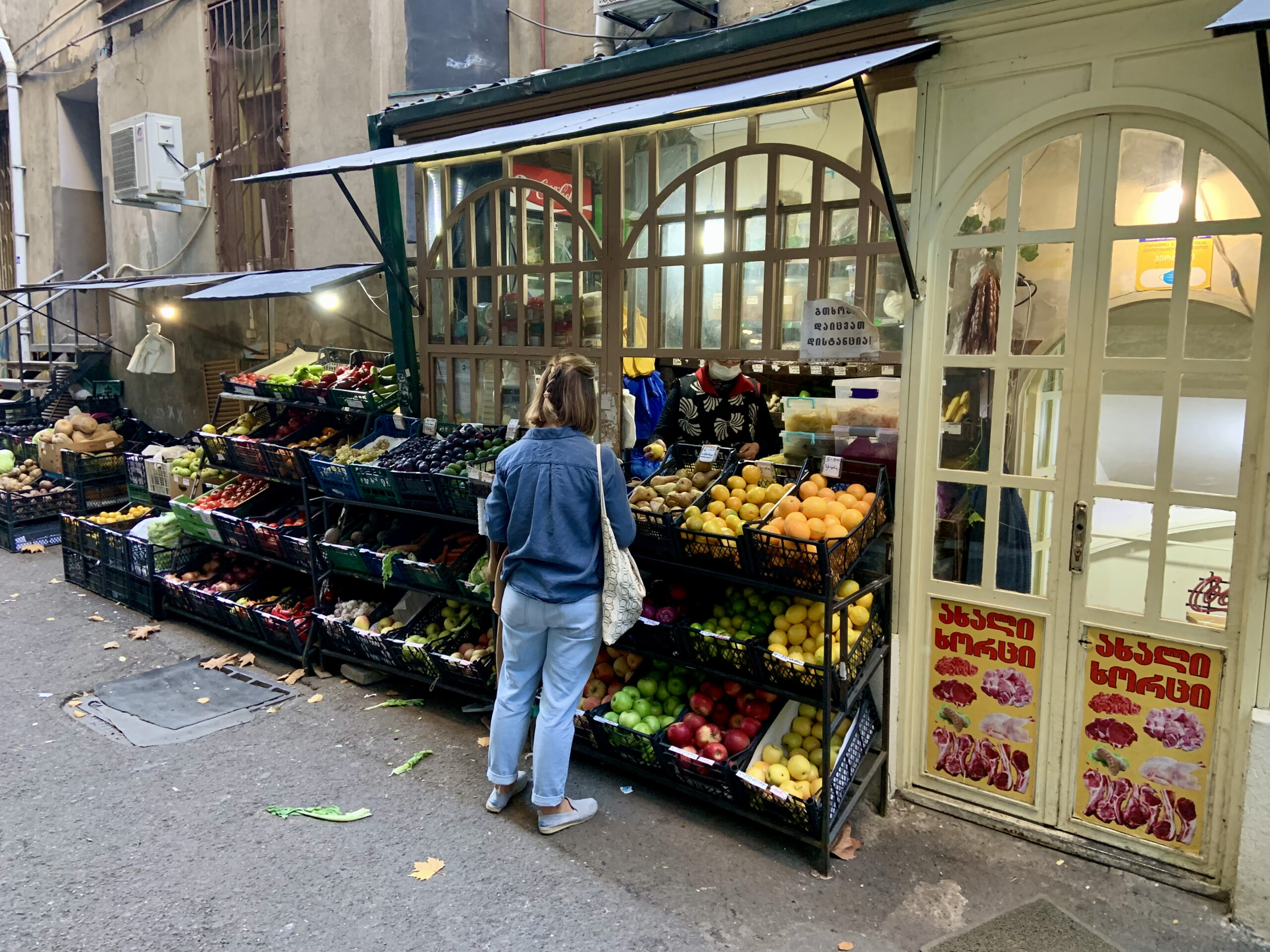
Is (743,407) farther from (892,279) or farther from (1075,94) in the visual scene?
(1075,94)

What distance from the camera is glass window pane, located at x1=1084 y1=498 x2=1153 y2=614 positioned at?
344 cm

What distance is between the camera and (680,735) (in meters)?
4.03

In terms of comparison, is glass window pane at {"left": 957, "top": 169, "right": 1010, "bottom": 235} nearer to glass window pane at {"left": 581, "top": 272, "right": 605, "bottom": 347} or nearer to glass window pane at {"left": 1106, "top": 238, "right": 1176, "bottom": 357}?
glass window pane at {"left": 1106, "top": 238, "right": 1176, "bottom": 357}

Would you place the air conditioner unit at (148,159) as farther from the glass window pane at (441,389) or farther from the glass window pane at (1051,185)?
the glass window pane at (1051,185)

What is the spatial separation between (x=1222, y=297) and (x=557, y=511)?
2721 mm

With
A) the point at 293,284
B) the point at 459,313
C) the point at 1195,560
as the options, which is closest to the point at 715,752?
the point at 1195,560

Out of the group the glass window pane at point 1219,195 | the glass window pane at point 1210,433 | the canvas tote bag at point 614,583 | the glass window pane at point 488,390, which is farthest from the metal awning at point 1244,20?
the glass window pane at point 488,390

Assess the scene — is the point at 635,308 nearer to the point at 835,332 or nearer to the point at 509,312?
the point at 509,312

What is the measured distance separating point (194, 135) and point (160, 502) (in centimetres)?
469

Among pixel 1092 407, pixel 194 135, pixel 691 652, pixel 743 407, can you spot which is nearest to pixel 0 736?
pixel 691 652

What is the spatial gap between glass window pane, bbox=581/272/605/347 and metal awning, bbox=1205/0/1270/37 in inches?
123

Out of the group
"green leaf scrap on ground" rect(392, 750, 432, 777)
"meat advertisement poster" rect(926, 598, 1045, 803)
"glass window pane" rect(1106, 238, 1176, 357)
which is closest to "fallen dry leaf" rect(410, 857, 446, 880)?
"green leaf scrap on ground" rect(392, 750, 432, 777)

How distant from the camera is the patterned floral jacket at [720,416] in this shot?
529cm

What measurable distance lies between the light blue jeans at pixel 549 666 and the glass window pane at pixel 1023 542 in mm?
1810
